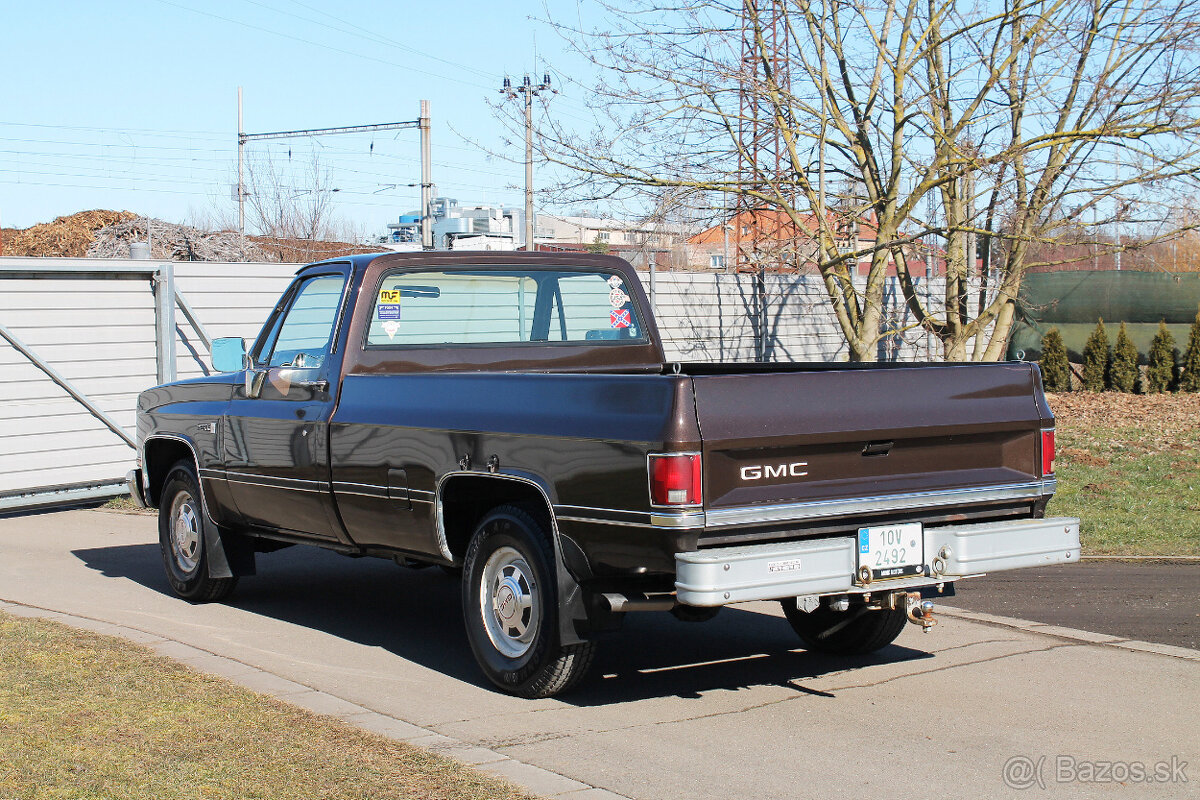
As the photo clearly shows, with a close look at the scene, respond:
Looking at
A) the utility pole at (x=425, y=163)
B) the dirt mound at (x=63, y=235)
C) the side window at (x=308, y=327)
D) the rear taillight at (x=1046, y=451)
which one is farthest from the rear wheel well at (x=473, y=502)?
the dirt mound at (x=63, y=235)

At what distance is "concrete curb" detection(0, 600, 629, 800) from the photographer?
4652 millimetres

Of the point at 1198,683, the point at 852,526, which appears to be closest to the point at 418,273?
the point at 852,526

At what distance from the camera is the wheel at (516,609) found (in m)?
5.70

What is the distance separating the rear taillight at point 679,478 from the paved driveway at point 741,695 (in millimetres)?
996

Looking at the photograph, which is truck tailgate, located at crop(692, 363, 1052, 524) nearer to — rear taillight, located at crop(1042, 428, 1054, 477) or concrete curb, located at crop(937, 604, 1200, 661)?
rear taillight, located at crop(1042, 428, 1054, 477)

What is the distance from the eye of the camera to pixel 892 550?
5.50 metres

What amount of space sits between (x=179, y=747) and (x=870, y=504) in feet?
9.62

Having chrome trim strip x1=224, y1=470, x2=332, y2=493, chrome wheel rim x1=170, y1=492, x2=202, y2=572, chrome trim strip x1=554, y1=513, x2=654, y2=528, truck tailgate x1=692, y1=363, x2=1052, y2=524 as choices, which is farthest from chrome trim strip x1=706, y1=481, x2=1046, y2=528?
chrome wheel rim x1=170, y1=492, x2=202, y2=572

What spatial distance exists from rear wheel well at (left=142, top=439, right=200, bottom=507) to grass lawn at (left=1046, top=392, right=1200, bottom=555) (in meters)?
6.48

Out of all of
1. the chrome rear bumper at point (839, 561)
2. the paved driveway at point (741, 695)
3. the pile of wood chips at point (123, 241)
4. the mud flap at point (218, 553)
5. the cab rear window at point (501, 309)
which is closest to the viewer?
the paved driveway at point (741, 695)

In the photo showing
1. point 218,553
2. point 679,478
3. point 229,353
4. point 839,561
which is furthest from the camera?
point 218,553

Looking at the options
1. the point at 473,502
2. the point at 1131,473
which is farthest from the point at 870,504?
the point at 1131,473

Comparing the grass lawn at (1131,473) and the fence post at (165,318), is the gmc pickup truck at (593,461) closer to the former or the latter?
the grass lawn at (1131,473)

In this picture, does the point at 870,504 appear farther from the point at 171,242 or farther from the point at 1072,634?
the point at 171,242
